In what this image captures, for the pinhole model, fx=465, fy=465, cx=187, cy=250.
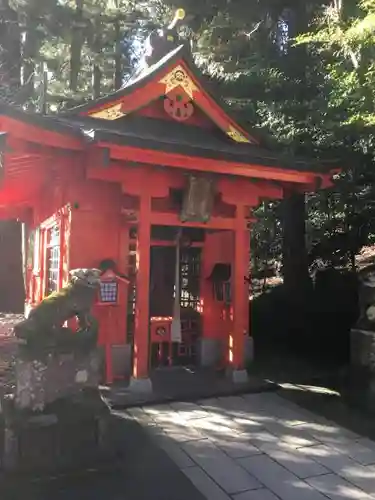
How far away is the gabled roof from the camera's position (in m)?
7.69

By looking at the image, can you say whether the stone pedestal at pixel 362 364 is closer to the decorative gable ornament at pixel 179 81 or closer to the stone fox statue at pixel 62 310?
the stone fox statue at pixel 62 310

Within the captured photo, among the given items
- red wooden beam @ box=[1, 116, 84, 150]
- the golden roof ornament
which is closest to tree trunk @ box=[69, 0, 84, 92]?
the golden roof ornament

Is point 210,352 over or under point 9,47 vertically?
under

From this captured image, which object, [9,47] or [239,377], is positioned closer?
[239,377]

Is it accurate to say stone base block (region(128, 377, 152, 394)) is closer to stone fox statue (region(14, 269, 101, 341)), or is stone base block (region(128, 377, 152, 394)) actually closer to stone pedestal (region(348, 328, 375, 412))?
stone fox statue (region(14, 269, 101, 341))

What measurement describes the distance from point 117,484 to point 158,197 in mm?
4059

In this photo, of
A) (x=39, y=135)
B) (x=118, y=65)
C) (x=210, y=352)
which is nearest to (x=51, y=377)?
(x=39, y=135)

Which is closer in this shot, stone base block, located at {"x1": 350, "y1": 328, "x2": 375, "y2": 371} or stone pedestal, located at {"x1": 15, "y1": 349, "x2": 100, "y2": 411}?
stone pedestal, located at {"x1": 15, "y1": 349, "x2": 100, "y2": 411}

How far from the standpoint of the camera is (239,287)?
7500 millimetres

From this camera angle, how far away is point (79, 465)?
4145 mm

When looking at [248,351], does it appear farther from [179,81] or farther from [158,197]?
[179,81]

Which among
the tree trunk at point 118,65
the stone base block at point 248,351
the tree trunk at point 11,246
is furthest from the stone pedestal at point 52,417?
the tree trunk at point 118,65

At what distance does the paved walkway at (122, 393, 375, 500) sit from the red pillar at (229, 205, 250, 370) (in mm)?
1035

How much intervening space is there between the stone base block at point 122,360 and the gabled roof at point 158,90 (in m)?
3.76
